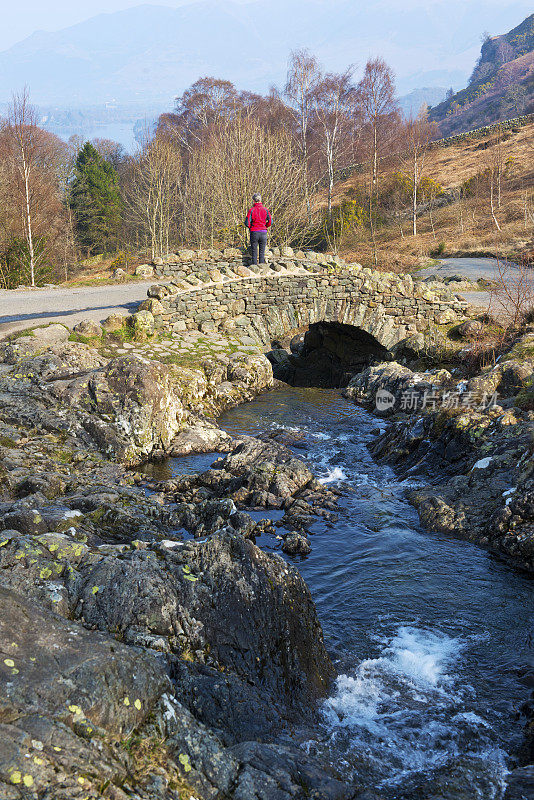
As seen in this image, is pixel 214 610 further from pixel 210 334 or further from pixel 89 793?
pixel 210 334

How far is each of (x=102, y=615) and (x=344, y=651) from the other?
2.82 m

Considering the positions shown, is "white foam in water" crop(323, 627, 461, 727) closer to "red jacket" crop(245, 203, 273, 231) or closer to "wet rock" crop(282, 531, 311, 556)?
"wet rock" crop(282, 531, 311, 556)

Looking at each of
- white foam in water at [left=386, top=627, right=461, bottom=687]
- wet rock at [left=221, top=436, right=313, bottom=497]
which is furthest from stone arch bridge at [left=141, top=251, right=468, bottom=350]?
white foam in water at [left=386, top=627, right=461, bottom=687]

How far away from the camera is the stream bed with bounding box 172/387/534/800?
15.4ft

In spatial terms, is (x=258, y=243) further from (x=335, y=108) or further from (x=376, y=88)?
(x=376, y=88)

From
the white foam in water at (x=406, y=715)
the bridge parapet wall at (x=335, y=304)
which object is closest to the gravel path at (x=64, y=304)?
the bridge parapet wall at (x=335, y=304)

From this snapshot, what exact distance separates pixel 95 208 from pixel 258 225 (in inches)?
1207

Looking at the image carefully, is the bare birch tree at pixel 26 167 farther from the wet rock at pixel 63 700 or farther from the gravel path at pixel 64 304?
the wet rock at pixel 63 700

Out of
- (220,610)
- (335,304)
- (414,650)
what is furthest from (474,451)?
(335,304)

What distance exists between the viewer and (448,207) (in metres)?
42.2

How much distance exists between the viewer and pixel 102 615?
4402 mm

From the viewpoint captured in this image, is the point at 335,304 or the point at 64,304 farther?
the point at 64,304

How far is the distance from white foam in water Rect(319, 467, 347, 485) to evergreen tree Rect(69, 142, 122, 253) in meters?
37.2

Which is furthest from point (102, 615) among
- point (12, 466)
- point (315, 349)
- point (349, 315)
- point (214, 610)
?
point (315, 349)
